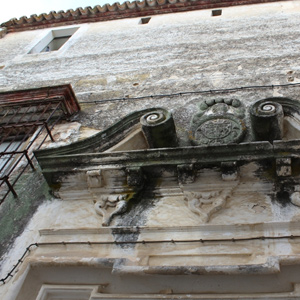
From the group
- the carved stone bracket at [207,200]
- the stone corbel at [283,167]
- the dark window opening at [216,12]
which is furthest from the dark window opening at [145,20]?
the stone corbel at [283,167]

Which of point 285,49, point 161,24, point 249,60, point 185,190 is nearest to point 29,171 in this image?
point 185,190

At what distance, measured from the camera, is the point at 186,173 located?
377 cm

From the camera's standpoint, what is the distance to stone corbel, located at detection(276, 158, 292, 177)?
3.57 meters

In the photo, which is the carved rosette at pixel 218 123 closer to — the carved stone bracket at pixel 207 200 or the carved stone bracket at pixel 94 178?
the carved stone bracket at pixel 207 200

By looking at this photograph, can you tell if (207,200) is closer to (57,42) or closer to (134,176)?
(134,176)

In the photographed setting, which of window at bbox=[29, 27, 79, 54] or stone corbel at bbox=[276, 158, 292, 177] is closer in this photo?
stone corbel at bbox=[276, 158, 292, 177]

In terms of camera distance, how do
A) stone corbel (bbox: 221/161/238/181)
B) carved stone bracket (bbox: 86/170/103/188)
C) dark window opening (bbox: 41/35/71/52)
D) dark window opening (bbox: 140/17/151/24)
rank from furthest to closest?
1. dark window opening (bbox: 41/35/71/52)
2. dark window opening (bbox: 140/17/151/24)
3. carved stone bracket (bbox: 86/170/103/188)
4. stone corbel (bbox: 221/161/238/181)

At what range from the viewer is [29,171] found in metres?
4.62

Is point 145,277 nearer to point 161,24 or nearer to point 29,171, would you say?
point 29,171

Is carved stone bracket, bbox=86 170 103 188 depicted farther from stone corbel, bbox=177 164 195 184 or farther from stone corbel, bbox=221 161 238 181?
stone corbel, bbox=221 161 238 181

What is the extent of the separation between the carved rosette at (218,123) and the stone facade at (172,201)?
13 millimetres

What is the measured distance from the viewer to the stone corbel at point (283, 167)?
3570mm

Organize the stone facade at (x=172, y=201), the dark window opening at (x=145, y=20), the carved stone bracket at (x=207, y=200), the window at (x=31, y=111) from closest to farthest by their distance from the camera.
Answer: the stone facade at (x=172, y=201) < the carved stone bracket at (x=207, y=200) < the window at (x=31, y=111) < the dark window opening at (x=145, y=20)

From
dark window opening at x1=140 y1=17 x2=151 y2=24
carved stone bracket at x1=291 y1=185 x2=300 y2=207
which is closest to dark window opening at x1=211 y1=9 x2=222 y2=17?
dark window opening at x1=140 y1=17 x2=151 y2=24
